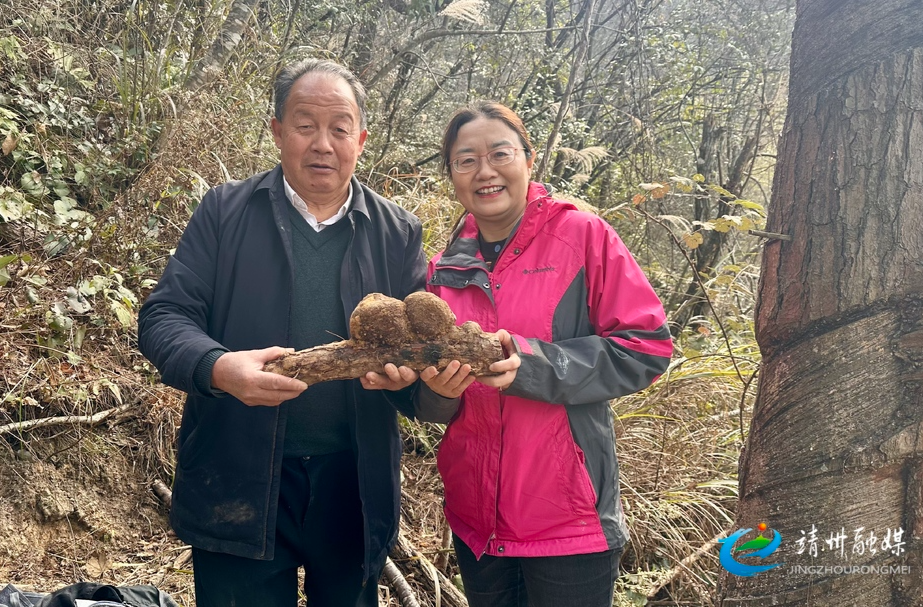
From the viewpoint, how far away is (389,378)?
5.82 ft

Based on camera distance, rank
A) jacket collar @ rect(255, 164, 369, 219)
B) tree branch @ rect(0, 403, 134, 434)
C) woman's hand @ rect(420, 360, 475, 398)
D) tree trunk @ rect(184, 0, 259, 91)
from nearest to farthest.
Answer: woman's hand @ rect(420, 360, 475, 398)
jacket collar @ rect(255, 164, 369, 219)
tree branch @ rect(0, 403, 134, 434)
tree trunk @ rect(184, 0, 259, 91)

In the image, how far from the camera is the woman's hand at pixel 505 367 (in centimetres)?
168

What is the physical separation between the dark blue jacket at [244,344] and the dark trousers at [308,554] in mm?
79

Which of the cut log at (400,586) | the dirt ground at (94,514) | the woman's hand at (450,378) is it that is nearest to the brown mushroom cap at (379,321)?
the woman's hand at (450,378)

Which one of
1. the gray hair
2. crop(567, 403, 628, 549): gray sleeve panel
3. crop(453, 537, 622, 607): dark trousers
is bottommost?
crop(453, 537, 622, 607): dark trousers

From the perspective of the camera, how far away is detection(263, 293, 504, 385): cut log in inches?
66.9

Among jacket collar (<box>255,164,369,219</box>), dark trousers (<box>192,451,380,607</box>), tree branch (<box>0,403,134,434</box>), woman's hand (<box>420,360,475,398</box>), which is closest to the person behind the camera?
woman's hand (<box>420,360,475,398</box>)

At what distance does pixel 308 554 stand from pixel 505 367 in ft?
2.79

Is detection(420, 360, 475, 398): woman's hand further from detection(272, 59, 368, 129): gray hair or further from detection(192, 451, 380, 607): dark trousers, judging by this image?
detection(272, 59, 368, 129): gray hair

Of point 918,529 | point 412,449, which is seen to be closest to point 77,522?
point 412,449

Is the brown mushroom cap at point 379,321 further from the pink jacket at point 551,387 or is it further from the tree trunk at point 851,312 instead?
the tree trunk at point 851,312

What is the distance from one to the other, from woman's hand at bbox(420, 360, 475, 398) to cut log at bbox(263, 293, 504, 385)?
27 millimetres

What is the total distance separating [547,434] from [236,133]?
368 cm

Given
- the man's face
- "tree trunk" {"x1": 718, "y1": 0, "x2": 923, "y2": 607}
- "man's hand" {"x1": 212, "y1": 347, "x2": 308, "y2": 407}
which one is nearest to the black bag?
"man's hand" {"x1": 212, "y1": 347, "x2": 308, "y2": 407}
